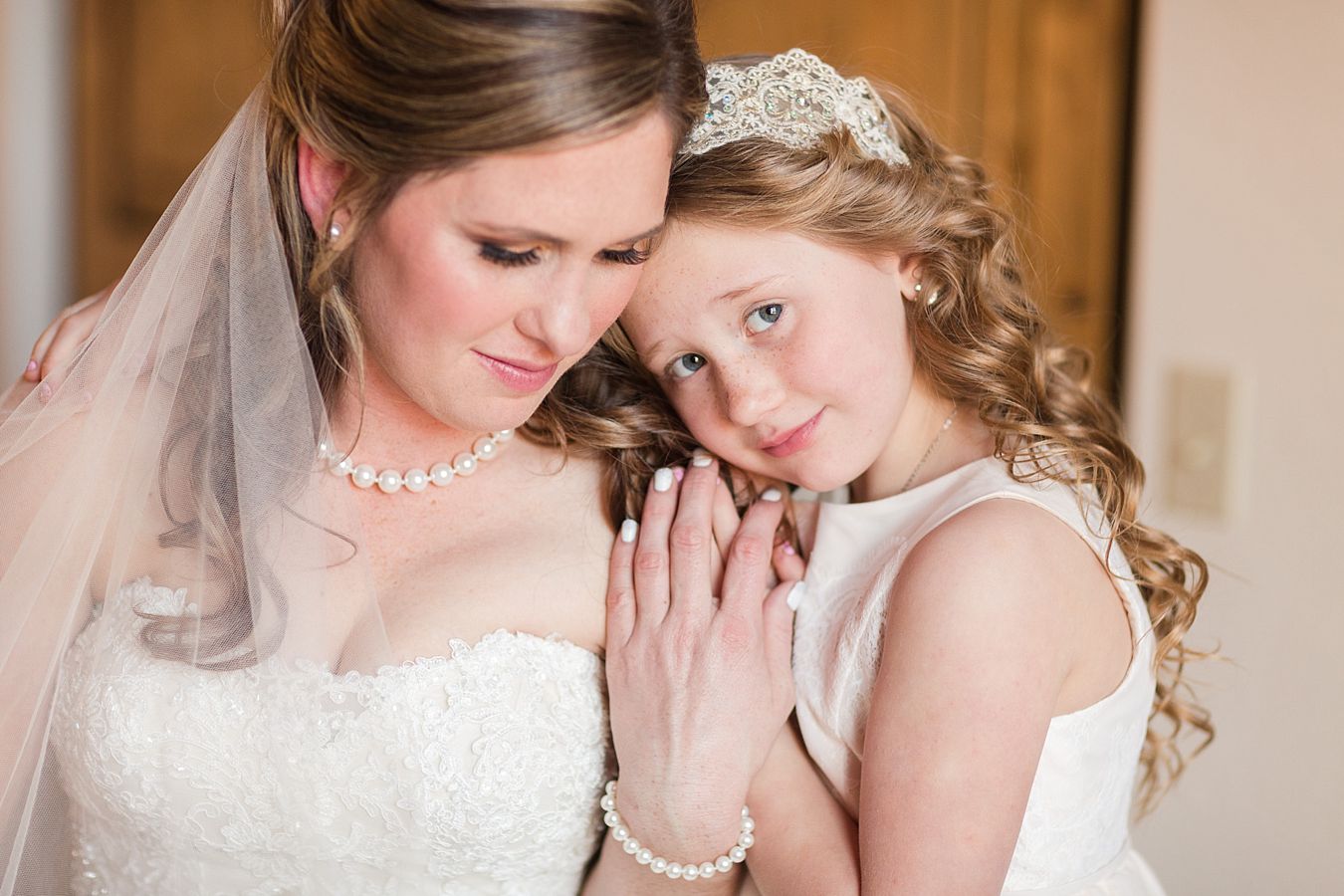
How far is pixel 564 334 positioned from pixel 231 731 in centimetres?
56

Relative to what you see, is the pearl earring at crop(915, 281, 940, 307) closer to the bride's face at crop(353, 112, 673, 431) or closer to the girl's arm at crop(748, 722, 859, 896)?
the bride's face at crop(353, 112, 673, 431)

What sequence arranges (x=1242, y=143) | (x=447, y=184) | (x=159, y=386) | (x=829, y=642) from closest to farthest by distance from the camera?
(x=447, y=184) < (x=159, y=386) < (x=829, y=642) < (x=1242, y=143)

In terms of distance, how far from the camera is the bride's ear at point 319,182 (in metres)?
1.37

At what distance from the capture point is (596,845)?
162 cm

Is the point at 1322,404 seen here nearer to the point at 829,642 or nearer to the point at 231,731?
the point at 829,642

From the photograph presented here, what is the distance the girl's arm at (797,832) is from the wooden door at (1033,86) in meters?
1.35

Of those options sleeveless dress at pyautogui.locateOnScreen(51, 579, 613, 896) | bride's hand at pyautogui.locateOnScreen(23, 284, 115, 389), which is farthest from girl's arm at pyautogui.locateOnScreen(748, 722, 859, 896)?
bride's hand at pyautogui.locateOnScreen(23, 284, 115, 389)

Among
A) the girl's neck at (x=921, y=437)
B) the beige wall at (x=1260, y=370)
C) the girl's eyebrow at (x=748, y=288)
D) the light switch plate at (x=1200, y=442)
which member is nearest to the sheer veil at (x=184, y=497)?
the girl's eyebrow at (x=748, y=288)

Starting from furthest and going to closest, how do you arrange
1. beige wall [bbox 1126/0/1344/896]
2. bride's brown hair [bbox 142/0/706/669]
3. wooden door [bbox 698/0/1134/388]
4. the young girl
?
wooden door [bbox 698/0/1134/388], beige wall [bbox 1126/0/1344/896], the young girl, bride's brown hair [bbox 142/0/706/669]

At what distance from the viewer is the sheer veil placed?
1371mm

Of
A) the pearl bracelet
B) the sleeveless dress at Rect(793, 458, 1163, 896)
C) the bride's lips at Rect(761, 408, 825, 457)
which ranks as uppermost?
the bride's lips at Rect(761, 408, 825, 457)

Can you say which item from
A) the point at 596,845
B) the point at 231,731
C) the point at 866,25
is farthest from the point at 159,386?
the point at 866,25

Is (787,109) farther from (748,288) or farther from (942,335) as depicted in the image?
(942,335)

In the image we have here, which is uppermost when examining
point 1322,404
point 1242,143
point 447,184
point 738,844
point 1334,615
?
point 447,184
